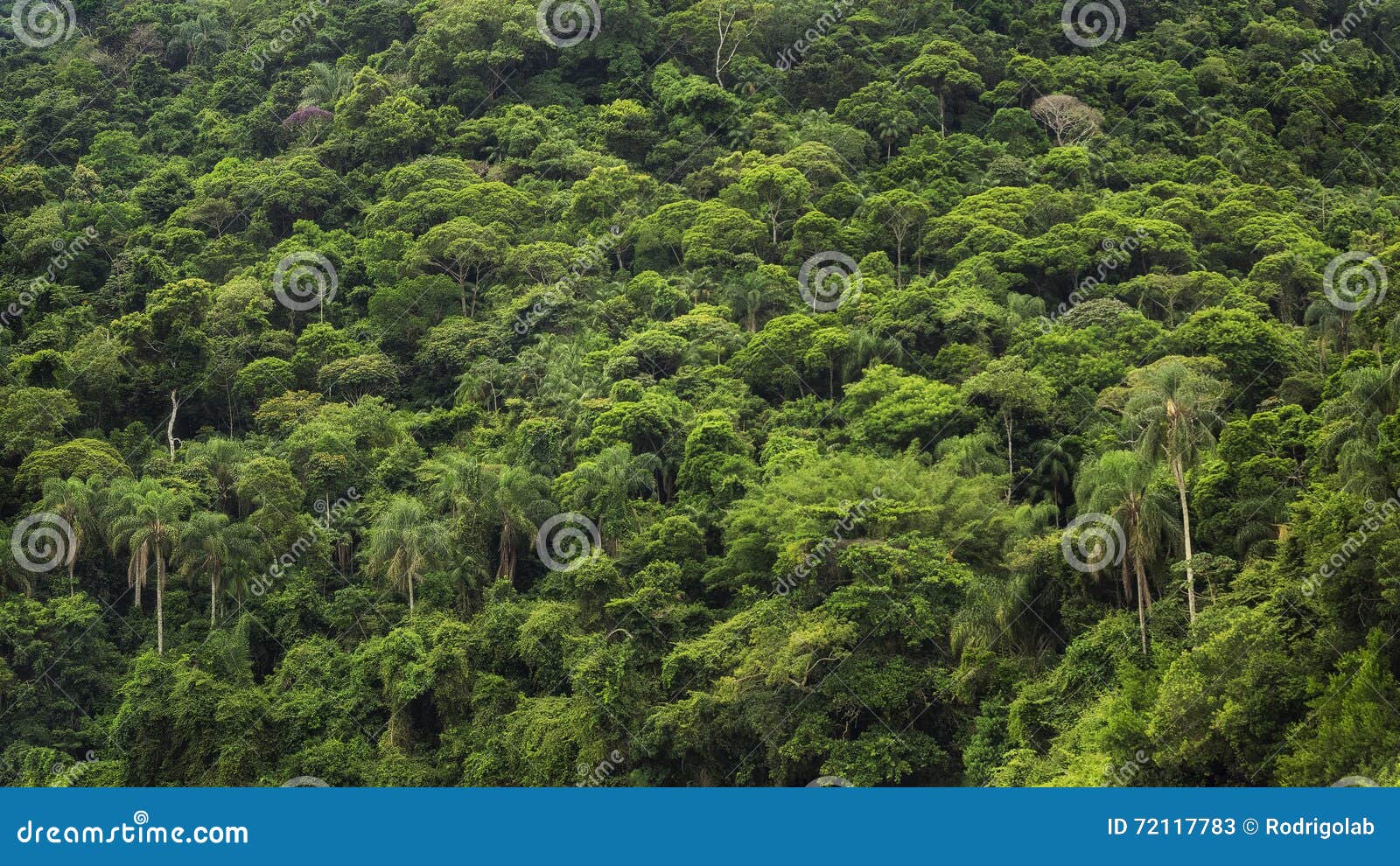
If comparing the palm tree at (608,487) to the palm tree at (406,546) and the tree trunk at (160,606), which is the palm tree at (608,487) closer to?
the palm tree at (406,546)

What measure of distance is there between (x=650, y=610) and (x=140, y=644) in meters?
15.5

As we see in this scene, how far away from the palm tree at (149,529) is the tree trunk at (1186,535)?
26.9 metres

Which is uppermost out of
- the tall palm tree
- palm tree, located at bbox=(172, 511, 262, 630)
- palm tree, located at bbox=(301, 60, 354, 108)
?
palm tree, located at bbox=(301, 60, 354, 108)

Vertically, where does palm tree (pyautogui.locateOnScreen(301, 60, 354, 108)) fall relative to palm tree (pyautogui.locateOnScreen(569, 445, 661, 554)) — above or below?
above

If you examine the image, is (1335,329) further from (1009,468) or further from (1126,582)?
(1126,582)

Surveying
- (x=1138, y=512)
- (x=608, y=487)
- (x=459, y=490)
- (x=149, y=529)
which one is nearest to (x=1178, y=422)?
(x=1138, y=512)

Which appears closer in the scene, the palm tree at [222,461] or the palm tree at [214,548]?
the palm tree at [214,548]

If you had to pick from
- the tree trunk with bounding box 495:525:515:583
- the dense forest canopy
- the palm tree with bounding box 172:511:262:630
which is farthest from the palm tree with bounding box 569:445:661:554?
the palm tree with bounding box 172:511:262:630

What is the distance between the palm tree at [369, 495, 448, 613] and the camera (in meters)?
45.8

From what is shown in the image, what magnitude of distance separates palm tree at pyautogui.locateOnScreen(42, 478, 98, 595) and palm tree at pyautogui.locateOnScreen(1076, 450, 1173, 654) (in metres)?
28.5

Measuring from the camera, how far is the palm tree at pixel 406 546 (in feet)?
150

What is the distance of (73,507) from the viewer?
157 feet

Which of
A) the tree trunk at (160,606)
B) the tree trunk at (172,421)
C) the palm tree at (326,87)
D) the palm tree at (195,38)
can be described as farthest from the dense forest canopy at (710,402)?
the palm tree at (195,38)

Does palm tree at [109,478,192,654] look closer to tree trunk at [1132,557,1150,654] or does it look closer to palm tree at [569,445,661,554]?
palm tree at [569,445,661,554]
